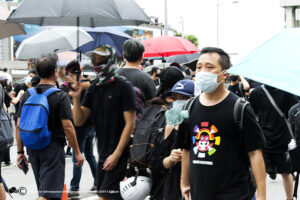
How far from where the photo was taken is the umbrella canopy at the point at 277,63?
295cm

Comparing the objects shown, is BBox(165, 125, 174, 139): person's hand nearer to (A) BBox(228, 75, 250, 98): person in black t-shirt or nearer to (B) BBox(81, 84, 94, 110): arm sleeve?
(B) BBox(81, 84, 94, 110): arm sleeve

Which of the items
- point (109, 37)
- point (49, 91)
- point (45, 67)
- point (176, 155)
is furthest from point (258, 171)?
point (109, 37)

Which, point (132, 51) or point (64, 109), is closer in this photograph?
point (64, 109)

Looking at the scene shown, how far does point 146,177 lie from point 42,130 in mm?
1102

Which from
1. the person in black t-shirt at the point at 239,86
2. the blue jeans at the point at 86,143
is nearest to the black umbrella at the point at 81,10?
the blue jeans at the point at 86,143

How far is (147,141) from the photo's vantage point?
4.55m

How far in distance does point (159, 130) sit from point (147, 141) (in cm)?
15

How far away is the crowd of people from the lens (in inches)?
134

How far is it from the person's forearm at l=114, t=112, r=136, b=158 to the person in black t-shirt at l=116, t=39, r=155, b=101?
0.78 meters

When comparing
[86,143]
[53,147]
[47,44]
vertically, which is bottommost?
[86,143]

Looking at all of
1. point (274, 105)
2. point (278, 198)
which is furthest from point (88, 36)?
point (278, 198)

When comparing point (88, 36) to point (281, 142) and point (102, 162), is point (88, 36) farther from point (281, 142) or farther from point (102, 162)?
point (102, 162)

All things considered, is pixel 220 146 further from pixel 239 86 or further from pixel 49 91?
pixel 239 86

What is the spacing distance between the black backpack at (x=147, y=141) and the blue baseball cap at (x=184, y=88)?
0.86 ft
